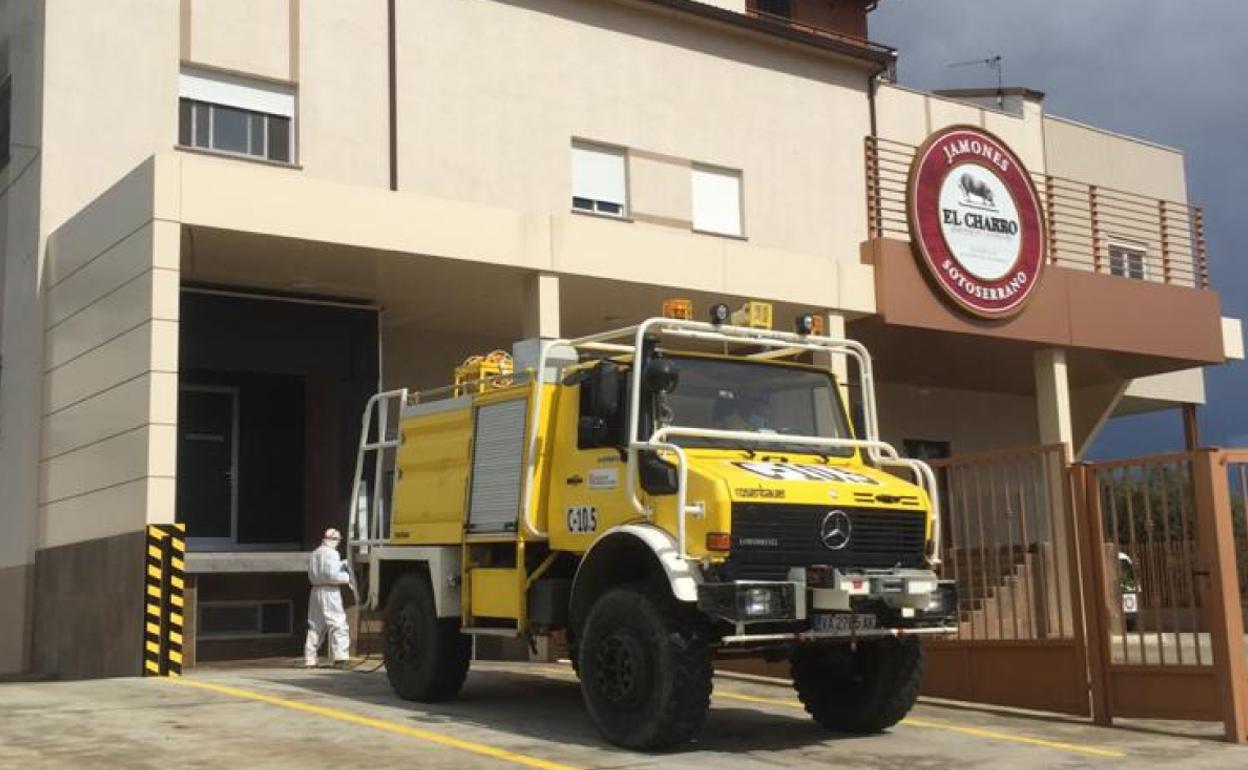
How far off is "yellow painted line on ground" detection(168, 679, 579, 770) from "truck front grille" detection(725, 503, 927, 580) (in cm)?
165

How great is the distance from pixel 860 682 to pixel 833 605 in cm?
146

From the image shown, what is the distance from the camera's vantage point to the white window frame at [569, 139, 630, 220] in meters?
20.2

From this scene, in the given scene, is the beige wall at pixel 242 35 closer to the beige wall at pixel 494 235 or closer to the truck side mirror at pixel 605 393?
the beige wall at pixel 494 235

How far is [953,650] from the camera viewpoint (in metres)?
12.5

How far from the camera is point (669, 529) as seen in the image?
28.8ft

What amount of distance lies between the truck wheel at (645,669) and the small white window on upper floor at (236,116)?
35.4 ft

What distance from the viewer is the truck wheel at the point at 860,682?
966 centimetres

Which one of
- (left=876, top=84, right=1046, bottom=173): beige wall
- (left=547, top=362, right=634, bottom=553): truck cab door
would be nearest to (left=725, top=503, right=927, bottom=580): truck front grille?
(left=547, top=362, right=634, bottom=553): truck cab door

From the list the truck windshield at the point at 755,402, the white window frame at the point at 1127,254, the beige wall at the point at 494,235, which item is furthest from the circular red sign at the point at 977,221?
the truck windshield at the point at 755,402

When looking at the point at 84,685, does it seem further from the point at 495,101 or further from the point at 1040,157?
the point at 1040,157

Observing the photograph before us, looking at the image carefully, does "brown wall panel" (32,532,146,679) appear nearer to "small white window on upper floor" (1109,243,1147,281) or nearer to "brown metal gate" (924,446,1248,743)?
"brown metal gate" (924,446,1248,743)

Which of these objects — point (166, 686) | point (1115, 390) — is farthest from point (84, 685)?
point (1115, 390)

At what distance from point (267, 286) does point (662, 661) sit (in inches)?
410

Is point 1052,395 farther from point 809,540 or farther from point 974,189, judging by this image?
point 809,540
